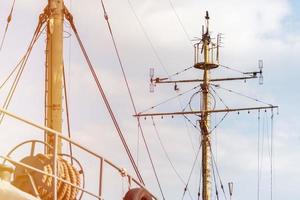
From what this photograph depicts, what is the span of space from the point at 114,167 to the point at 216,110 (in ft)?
56.2

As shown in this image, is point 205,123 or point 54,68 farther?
point 205,123

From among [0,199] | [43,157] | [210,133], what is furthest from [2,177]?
[210,133]

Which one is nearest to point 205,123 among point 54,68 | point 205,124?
point 205,124

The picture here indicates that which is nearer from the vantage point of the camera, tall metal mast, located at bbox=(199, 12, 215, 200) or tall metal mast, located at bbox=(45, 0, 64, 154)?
tall metal mast, located at bbox=(45, 0, 64, 154)

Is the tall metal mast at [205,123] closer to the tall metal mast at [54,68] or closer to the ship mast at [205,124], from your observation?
the ship mast at [205,124]

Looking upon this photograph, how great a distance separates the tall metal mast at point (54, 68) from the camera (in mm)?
15852

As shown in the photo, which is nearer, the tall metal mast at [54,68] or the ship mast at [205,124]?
the tall metal mast at [54,68]

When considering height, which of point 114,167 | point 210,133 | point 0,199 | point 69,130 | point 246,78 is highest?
point 246,78

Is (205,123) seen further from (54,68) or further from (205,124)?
(54,68)

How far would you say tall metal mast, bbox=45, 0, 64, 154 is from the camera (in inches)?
624

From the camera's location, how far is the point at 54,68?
1616 centimetres

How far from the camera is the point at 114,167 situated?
12719mm

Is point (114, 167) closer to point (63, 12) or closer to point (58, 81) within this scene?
point (58, 81)

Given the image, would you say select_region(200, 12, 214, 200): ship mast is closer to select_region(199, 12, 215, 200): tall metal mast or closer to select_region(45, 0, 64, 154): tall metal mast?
select_region(199, 12, 215, 200): tall metal mast
